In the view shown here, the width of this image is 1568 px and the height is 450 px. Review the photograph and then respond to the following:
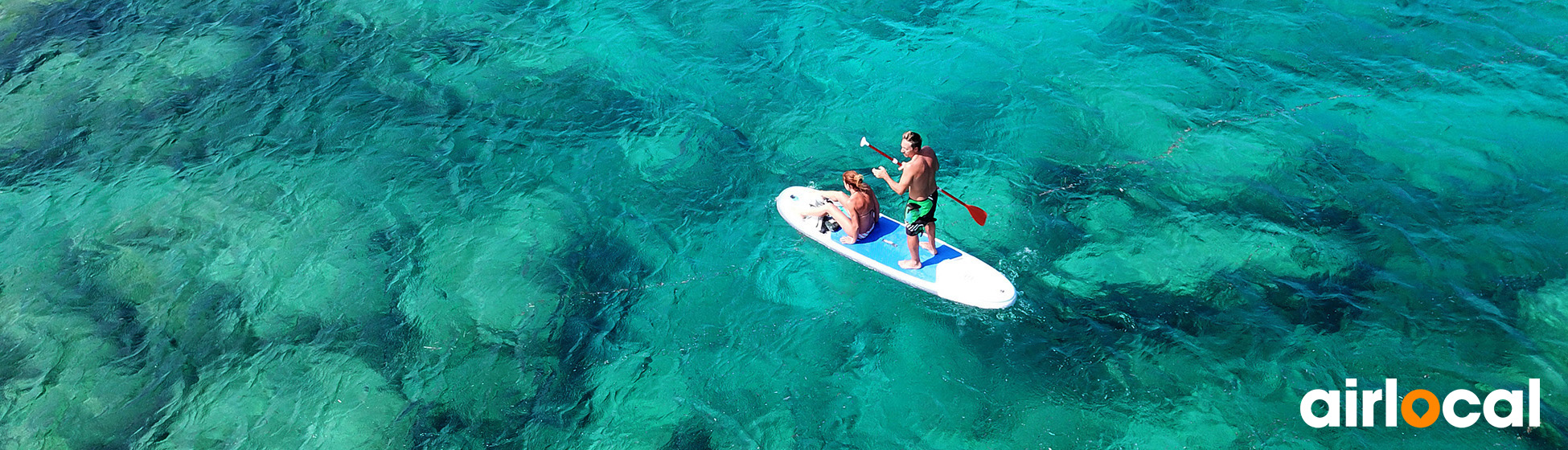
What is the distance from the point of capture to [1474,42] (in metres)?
14.1

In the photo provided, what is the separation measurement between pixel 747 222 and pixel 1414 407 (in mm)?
8020

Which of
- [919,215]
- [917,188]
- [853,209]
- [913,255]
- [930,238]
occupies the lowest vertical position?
[913,255]

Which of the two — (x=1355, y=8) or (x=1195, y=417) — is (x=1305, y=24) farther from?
(x=1195, y=417)

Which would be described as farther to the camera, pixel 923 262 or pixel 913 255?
pixel 923 262

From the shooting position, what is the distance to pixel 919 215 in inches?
381


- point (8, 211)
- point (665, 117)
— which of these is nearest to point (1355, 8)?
point (665, 117)

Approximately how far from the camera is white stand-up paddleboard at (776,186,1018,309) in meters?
9.82

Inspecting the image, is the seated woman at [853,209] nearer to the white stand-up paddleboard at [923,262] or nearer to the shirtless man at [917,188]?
the white stand-up paddleboard at [923,262]

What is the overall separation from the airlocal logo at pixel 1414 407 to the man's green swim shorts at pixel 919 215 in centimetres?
445

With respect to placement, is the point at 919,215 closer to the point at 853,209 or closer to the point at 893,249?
the point at 853,209

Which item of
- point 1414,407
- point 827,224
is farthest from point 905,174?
point 1414,407

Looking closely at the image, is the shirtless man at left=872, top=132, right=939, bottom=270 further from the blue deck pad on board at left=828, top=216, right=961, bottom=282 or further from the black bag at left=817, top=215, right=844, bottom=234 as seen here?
the black bag at left=817, top=215, right=844, bottom=234

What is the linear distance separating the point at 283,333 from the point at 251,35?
8.37 meters

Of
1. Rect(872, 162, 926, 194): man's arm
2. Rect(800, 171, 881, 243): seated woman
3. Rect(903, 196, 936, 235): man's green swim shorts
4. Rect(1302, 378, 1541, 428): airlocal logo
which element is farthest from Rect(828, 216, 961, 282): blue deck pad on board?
Rect(1302, 378, 1541, 428): airlocal logo
